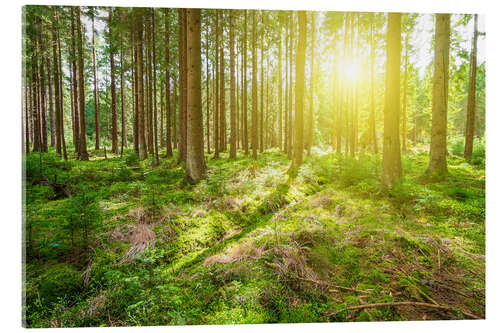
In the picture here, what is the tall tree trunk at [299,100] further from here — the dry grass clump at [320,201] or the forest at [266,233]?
the dry grass clump at [320,201]

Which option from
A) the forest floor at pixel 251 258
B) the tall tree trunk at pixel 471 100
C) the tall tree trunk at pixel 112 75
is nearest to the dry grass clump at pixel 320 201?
the forest floor at pixel 251 258

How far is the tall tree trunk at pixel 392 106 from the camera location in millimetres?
4504

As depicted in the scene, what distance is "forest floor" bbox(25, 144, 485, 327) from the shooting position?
6.71 feet

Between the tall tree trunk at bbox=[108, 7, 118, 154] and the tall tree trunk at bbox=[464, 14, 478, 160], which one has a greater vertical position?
the tall tree trunk at bbox=[108, 7, 118, 154]

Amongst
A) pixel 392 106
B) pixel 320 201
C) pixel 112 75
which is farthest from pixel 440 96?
pixel 112 75

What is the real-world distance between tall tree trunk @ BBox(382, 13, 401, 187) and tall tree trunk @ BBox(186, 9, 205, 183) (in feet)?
15.0

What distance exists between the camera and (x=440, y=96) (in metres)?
5.06

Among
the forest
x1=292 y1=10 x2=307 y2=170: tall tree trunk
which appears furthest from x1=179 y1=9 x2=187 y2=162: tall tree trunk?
x1=292 y1=10 x2=307 y2=170: tall tree trunk

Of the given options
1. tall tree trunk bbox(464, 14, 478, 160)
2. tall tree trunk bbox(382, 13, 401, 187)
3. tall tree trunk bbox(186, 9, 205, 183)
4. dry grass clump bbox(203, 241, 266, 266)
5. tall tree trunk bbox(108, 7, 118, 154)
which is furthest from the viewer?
tall tree trunk bbox(108, 7, 118, 154)

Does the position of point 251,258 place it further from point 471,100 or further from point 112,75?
point 112,75

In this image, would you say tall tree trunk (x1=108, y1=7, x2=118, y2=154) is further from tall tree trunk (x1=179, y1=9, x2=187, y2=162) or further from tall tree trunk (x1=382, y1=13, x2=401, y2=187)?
tall tree trunk (x1=382, y1=13, x2=401, y2=187)

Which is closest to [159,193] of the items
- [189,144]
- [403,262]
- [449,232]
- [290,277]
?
[189,144]
